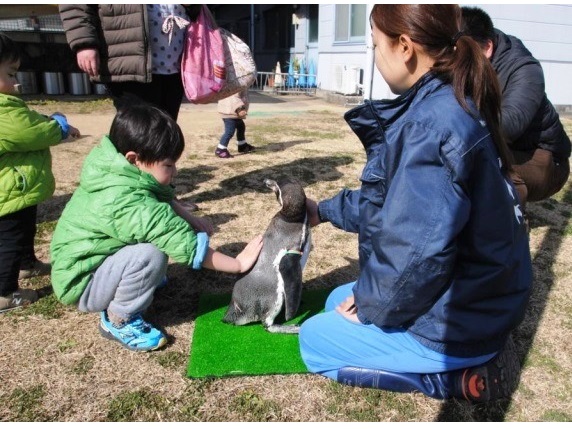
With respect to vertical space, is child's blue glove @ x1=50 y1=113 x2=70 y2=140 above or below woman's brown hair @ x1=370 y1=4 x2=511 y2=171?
below

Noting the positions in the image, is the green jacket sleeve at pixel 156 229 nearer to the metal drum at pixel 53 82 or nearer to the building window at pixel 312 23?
the metal drum at pixel 53 82

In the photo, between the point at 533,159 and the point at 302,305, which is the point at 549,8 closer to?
the point at 533,159

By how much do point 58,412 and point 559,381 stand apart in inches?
88.6

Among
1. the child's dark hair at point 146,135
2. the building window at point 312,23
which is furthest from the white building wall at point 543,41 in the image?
the child's dark hair at point 146,135

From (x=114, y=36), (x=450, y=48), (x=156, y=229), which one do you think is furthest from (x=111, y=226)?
(x=114, y=36)

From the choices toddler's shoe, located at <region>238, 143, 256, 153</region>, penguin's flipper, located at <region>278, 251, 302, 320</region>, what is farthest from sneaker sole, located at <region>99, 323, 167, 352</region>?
toddler's shoe, located at <region>238, 143, 256, 153</region>

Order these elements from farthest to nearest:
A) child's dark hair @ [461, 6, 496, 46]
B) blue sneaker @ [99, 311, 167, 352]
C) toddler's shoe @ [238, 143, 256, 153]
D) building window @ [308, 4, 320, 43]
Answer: building window @ [308, 4, 320, 43]
toddler's shoe @ [238, 143, 256, 153]
child's dark hair @ [461, 6, 496, 46]
blue sneaker @ [99, 311, 167, 352]

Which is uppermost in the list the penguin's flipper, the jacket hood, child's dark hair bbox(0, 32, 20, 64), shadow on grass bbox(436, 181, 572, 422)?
child's dark hair bbox(0, 32, 20, 64)

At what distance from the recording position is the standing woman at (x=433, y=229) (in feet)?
5.46

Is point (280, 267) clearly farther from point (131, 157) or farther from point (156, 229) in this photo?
point (131, 157)

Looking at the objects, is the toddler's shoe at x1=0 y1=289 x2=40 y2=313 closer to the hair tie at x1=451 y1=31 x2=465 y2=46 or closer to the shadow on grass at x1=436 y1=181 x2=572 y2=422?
the shadow on grass at x1=436 y1=181 x2=572 y2=422

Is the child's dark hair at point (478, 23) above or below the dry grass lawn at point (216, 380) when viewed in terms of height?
above

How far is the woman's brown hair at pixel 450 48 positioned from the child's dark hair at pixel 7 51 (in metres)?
1.97

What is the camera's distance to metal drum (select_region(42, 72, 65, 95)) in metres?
11.8
